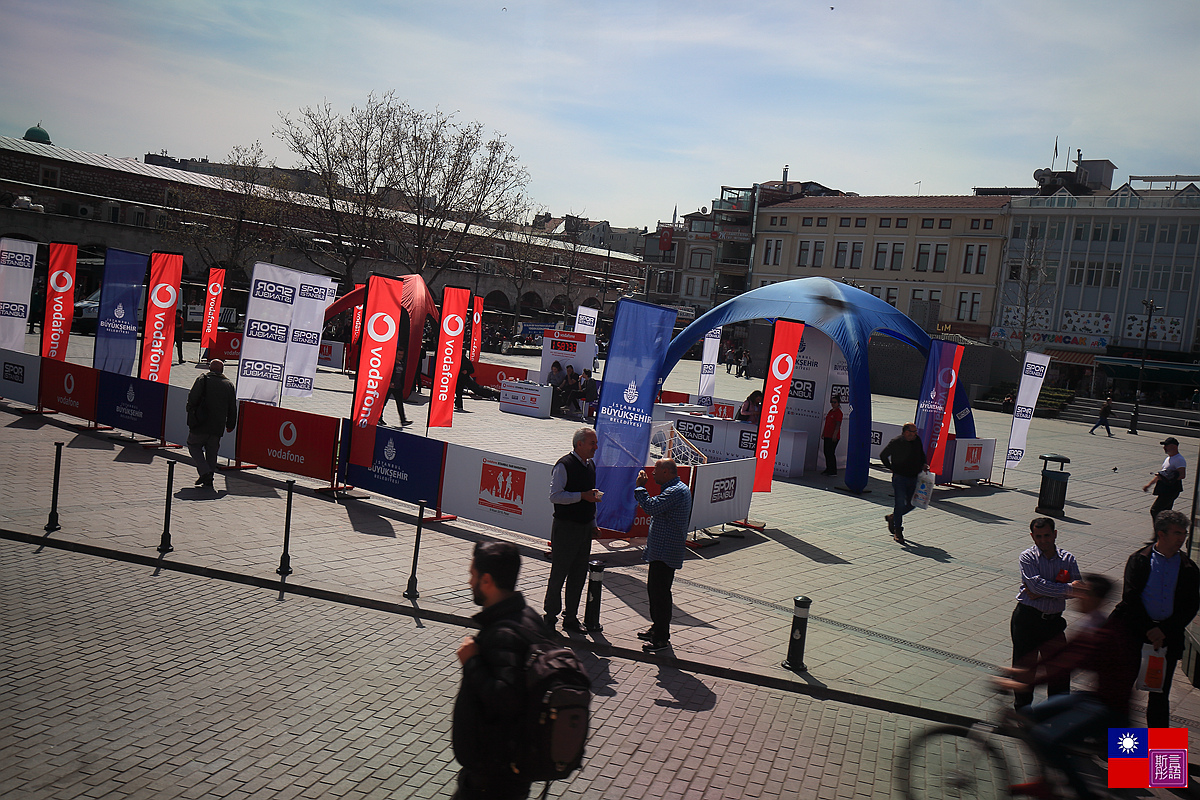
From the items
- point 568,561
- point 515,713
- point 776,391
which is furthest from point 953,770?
point 776,391

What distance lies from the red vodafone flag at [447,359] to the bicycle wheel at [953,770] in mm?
12112

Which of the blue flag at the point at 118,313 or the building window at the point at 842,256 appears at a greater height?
the building window at the point at 842,256

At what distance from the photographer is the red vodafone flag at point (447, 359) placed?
16.3 m

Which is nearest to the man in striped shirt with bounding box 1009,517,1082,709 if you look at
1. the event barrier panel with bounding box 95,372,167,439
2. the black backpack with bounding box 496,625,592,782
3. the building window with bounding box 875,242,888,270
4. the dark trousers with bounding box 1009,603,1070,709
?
the dark trousers with bounding box 1009,603,1070,709

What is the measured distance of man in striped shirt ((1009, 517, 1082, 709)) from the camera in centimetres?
609

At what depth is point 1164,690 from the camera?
6156 mm

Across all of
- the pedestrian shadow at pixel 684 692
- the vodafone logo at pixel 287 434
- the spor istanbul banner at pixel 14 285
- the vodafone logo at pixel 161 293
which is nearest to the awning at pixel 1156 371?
the vodafone logo at pixel 287 434

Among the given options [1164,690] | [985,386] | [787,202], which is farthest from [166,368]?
[787,202]

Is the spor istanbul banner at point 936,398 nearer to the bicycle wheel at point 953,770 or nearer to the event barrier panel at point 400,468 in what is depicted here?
the event barrier panel at point 400,468

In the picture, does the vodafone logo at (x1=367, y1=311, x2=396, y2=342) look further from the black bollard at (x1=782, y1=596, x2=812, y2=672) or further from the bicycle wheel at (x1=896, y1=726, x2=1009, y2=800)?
the bicycle wheel at (x1=896, y1=726, x2=1009, y2=800)

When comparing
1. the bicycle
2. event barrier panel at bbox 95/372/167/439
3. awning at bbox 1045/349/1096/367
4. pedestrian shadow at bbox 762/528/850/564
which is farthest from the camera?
awning at bbox 1045/349/1096/367

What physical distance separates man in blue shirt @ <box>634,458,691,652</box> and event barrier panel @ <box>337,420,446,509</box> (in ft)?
16.2

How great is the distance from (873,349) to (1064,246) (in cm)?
1629

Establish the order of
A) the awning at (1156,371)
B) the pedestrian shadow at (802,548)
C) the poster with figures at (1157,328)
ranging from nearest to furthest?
the pedestrian shadow at (802,548) < the awning at (1156,371) < the poster with figures at (1157,328)
